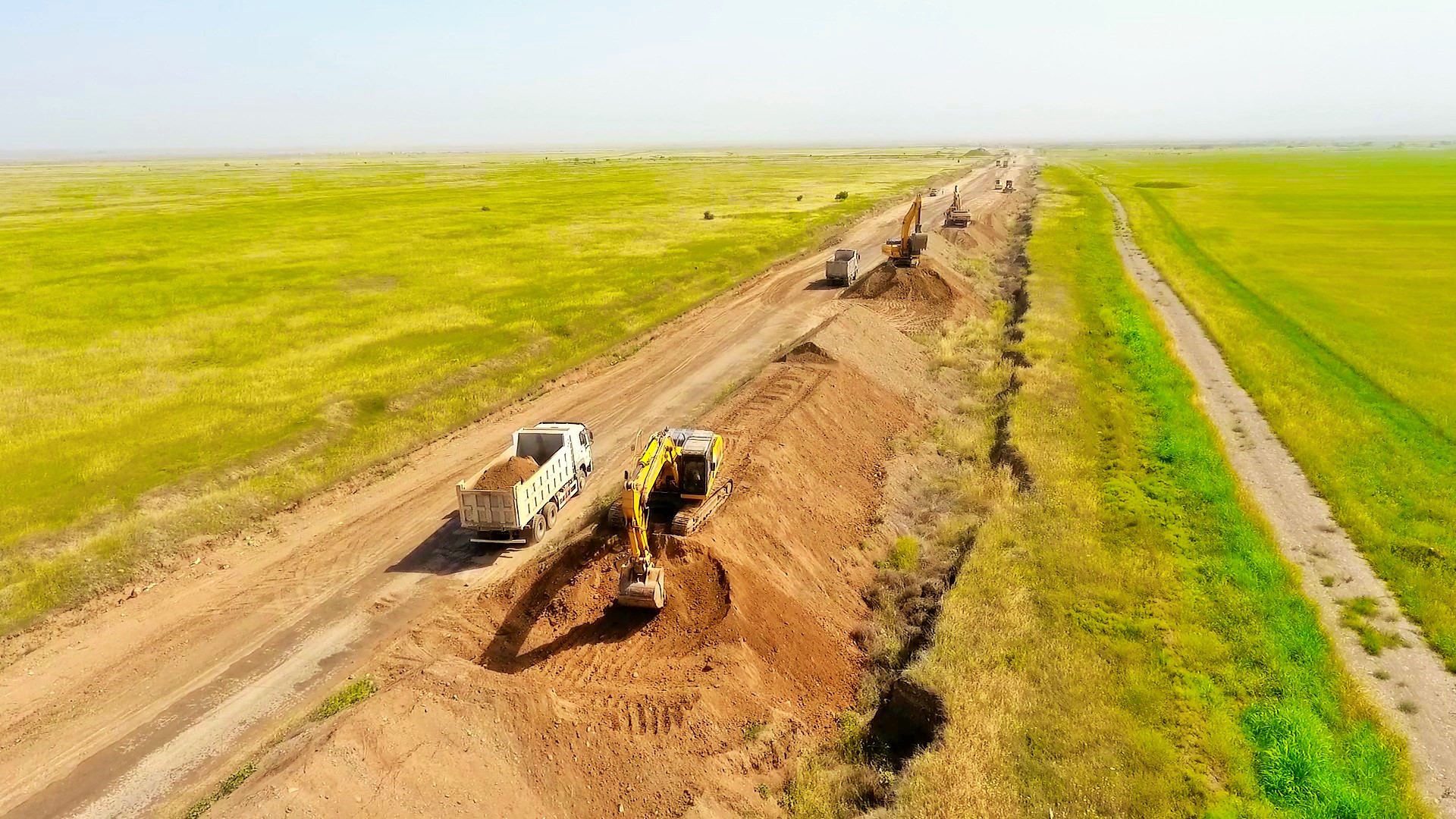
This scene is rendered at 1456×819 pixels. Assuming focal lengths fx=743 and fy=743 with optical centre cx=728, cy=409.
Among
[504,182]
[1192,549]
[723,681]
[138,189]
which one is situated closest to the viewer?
[723,681]

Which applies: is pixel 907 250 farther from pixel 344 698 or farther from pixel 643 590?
pixel 344 698

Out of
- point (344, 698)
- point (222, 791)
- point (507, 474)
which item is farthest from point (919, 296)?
point (222, 791)

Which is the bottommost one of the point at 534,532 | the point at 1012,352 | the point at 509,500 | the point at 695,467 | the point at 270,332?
the point at 534,532

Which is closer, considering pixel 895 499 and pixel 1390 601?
pixel 1390 601

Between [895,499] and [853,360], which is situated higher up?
Result: [853,360]

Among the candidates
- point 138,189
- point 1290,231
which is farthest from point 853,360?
point 138,189

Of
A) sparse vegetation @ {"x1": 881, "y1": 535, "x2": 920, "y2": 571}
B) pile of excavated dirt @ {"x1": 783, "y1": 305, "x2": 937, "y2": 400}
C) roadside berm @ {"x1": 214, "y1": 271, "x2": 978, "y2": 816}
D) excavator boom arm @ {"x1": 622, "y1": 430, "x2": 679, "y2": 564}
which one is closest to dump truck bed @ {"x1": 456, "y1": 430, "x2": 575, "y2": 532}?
roadside berm @ {"x1": 214, "y1": 271, "x2": 978, "y2": 816}

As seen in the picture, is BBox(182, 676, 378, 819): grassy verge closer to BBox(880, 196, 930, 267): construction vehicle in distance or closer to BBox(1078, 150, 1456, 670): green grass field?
BBox(1078, 150, 1456, 670): green grass field

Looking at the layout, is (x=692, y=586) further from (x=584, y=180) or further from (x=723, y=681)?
(x=584, y=180)
